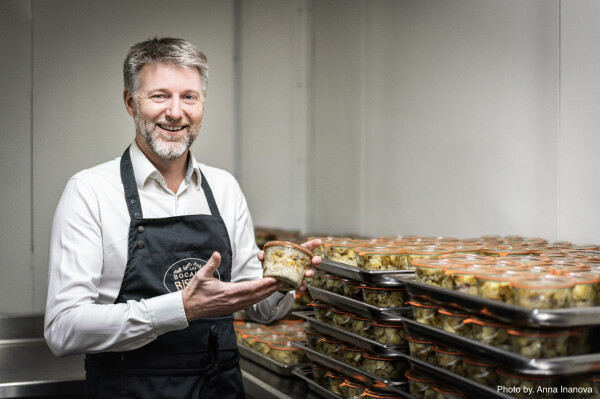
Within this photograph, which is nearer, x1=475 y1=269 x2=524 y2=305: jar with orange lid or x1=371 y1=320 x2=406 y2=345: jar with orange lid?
x1=475 y1=269 x2=524 y2=305: jar with orange lid

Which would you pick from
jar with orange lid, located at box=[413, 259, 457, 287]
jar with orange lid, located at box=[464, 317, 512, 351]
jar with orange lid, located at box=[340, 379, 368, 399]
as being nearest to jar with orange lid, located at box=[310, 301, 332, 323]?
jar with orange lid, located at box=[340, 379, 368, 399]

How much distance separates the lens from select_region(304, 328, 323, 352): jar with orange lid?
2.37 m

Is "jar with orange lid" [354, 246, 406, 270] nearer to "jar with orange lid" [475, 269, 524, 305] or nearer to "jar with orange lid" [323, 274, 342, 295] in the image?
"jar with orange lid" [323, 274, 342, 295]

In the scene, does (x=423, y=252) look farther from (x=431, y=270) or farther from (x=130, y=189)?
(x=130, y=189)

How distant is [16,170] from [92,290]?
2072 mm

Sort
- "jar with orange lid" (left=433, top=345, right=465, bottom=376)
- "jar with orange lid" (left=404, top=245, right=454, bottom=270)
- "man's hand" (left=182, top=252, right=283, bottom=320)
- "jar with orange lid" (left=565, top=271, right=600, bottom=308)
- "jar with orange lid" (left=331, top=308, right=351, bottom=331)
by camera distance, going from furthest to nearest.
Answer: "jar with orange lid" (left=331, top=308, right=351, bottom=331)
"jar with orange lid" (left=404, top=245, right=454, bottom=270)
"man's hand" (left=182, top=252, right=283, bottom=320)
"jar with orange lid" (left=433, top=345, right=465, bottom=376)
"jar with orange lid" (left=565, top=271, right=600, bottom=308)

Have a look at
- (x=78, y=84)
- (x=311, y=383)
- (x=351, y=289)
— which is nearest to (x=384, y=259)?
(x=351, y=289)

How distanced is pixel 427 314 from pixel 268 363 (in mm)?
1174

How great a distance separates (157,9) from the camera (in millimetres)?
3955

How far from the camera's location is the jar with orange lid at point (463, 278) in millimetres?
1485

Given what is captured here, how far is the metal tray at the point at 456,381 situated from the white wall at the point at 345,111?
92 centimetres

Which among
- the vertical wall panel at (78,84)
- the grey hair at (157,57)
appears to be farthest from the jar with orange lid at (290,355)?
the vertical wall panel at (78,84)

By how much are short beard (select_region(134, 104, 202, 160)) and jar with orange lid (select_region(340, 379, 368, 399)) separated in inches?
35.5

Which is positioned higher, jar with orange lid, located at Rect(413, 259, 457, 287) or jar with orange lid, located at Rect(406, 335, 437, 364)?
jar with orange lid, located at Rect(413, 259, 457, 287)
